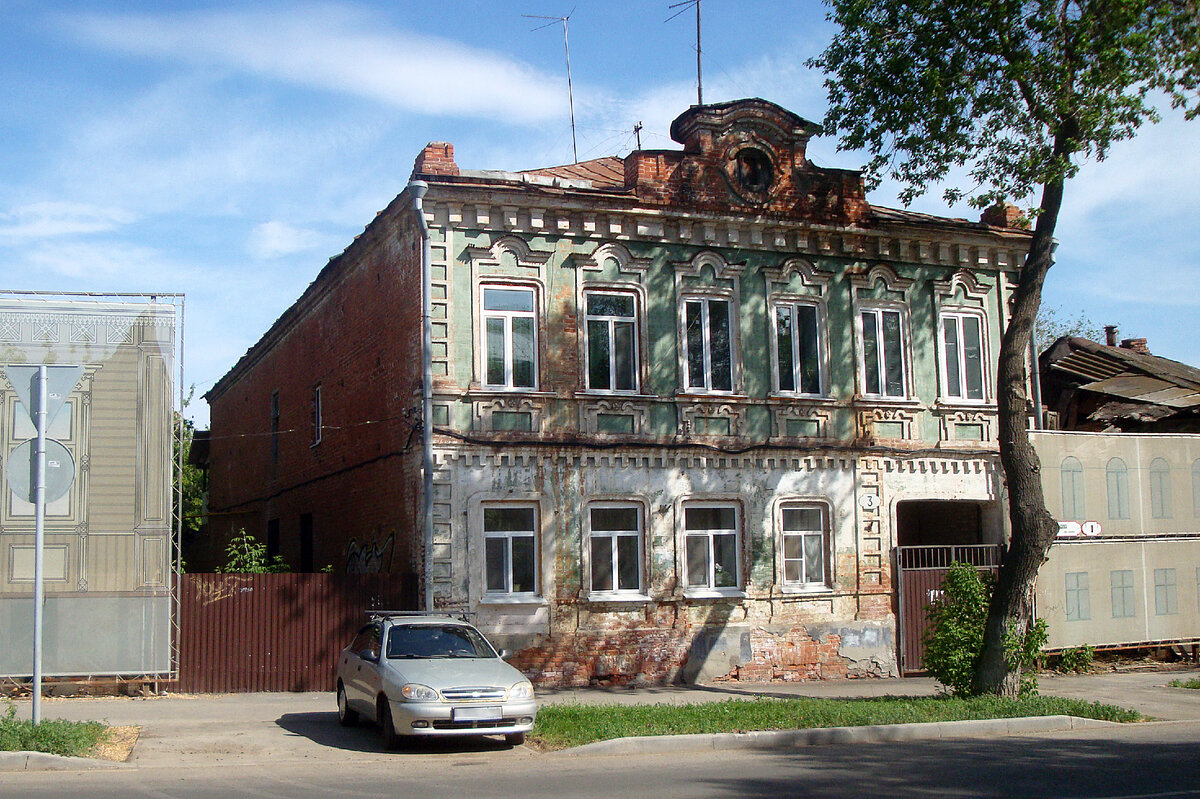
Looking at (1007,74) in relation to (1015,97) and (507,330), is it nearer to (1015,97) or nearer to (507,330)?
(1015,97)

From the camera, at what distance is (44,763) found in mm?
10203

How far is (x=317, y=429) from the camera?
75.0 ft

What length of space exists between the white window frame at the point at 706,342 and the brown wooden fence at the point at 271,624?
5.66 metres

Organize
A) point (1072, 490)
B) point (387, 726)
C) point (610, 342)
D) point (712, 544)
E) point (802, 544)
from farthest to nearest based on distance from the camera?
point (1072, 490)
point (802, 544)
point (712, 544)
point (610, 342)
point (387, 726)

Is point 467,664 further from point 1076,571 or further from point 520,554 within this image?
point 1076,571

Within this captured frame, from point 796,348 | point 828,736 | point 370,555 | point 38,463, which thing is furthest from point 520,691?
point 796,348

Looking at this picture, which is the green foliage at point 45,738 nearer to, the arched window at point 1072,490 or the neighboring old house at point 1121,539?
the neighboring old house at point 1121,539

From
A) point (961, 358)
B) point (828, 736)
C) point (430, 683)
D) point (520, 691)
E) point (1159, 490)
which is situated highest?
point (961, 358)

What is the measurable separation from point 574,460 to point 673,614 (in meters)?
2.94

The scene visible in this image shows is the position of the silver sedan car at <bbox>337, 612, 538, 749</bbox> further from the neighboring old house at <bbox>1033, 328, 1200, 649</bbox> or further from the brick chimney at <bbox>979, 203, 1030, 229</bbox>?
the brick chimney at <bbox>979, 203, 1030, 229</bbox>

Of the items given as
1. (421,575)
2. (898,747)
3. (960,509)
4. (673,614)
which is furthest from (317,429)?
(898,747)

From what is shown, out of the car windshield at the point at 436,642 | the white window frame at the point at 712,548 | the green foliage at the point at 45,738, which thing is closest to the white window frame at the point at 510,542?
the white window frame at the point at 712,548

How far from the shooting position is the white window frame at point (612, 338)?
58.5 feet

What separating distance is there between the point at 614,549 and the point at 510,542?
1730 mm
